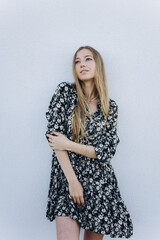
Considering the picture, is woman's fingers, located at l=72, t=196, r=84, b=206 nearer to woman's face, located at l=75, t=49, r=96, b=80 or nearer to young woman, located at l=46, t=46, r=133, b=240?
young woman, located at l=46, t=46, r=133, b=240

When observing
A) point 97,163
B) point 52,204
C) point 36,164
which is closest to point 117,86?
point 97,163

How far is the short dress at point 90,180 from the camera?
1.35 metres

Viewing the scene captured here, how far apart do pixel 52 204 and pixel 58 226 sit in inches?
5.1

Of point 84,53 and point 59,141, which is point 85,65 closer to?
point 84,53

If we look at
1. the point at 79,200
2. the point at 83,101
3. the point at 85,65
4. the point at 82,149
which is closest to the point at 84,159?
the point at 82,149

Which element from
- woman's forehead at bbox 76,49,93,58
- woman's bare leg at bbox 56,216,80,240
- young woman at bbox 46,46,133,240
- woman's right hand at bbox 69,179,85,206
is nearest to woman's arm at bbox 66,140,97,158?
young woman at bbox 46,46,133,240

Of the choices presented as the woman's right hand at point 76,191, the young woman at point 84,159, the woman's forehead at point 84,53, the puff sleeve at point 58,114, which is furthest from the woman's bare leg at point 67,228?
the woman's forehead at point 84,53

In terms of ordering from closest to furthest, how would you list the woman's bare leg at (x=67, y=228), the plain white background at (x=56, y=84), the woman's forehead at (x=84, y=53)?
the woman's bare leg at (x=67, y=228) → the woman's forehead at (x=84, y=53) → the plain white background at (x=56, y=84)

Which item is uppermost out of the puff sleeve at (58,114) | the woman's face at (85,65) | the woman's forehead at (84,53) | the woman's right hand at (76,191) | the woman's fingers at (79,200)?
the woman's forehead at (84,53)

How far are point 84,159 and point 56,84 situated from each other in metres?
0.60

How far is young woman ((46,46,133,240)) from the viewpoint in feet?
4.39

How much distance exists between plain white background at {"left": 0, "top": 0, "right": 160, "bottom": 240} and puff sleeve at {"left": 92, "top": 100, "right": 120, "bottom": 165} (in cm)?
24

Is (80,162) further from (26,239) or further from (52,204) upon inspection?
(26,239)

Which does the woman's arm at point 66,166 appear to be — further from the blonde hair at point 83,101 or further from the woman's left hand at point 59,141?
the blonde hair at point 83,101
